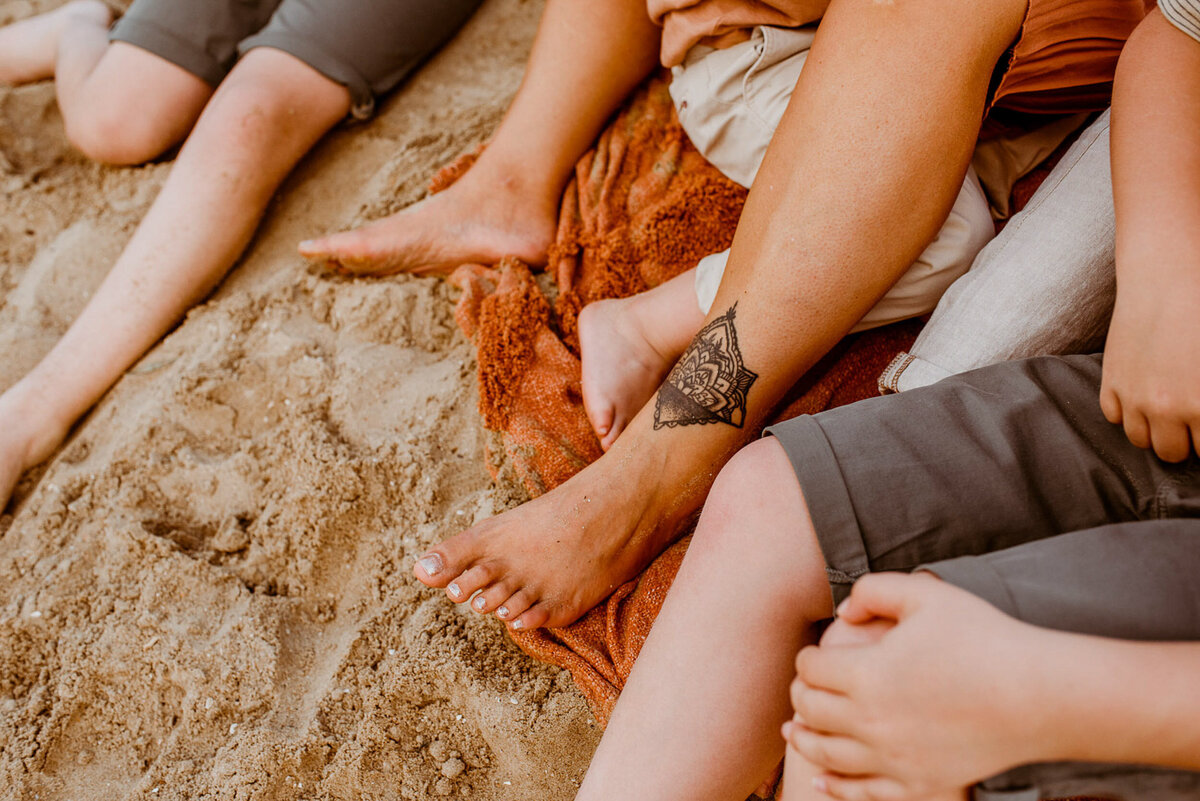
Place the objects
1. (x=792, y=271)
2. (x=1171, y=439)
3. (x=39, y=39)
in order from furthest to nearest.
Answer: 1. (x=39, y=39)
2. (x=792, y=271)
3. (x=1171, y=439)

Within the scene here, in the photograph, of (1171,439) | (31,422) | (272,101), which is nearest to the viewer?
(1171,439)

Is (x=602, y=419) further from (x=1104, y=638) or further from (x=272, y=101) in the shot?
(x=272, y=101)

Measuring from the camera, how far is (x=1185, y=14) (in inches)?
34.6

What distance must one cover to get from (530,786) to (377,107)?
1.53 m

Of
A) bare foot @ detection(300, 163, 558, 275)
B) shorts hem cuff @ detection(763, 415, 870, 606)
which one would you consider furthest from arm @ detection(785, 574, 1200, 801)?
bare foot @ detection(300, 163, 558, 275)

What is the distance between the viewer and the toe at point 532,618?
1067 millimetres

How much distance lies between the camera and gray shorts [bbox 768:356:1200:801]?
76cm

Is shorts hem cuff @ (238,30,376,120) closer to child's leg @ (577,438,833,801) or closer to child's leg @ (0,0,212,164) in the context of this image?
child's leg @ (0,0,212,164)

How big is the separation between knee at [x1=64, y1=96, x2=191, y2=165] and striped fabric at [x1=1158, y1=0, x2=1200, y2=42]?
6.00 ft

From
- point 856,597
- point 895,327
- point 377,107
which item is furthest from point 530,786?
point 377,107

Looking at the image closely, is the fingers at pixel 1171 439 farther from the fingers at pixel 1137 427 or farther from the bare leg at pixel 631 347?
the bare leg at pixel 631 347

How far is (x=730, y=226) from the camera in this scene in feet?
4.90

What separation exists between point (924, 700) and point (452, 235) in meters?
1.21

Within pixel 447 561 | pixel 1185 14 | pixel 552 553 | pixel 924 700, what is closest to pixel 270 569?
pixel 447 561
